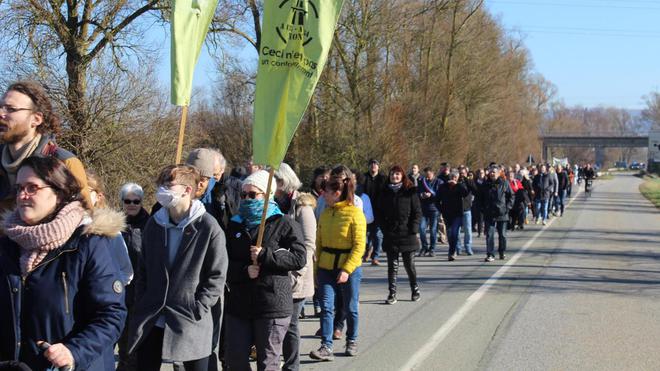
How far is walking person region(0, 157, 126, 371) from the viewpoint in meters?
→ 3.21

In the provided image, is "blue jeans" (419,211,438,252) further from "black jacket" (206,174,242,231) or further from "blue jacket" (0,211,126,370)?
"blue jacket" (0,211,126,370)

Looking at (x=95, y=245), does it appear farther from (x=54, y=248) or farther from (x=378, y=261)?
(x=378, y=261)

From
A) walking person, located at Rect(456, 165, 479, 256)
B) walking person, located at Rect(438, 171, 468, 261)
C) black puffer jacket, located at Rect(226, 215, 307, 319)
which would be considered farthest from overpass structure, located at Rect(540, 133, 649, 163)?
black puffer jacket, located at Rect(226, 215, 307, 319)

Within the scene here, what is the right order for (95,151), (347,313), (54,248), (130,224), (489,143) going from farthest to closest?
(489,143)
(95,151)
(347,313)
(130,224)
(54,248)

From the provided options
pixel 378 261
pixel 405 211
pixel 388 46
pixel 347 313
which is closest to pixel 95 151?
pixel 378 261

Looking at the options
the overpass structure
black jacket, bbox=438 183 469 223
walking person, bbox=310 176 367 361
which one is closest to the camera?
walking person, bbox=310 176 367 361

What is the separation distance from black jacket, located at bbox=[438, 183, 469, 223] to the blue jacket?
1409 cm

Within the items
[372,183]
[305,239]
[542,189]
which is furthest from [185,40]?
[542,189]

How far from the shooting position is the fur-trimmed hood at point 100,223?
11.1 ft

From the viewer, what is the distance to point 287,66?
6.02 meters

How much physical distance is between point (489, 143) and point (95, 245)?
44.8m

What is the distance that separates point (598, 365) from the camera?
7.41 metres

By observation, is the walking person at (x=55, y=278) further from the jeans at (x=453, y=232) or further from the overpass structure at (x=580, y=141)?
the overpass structure at (x=580, y=141)

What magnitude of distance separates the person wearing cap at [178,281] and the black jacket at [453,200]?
12.5 metres
